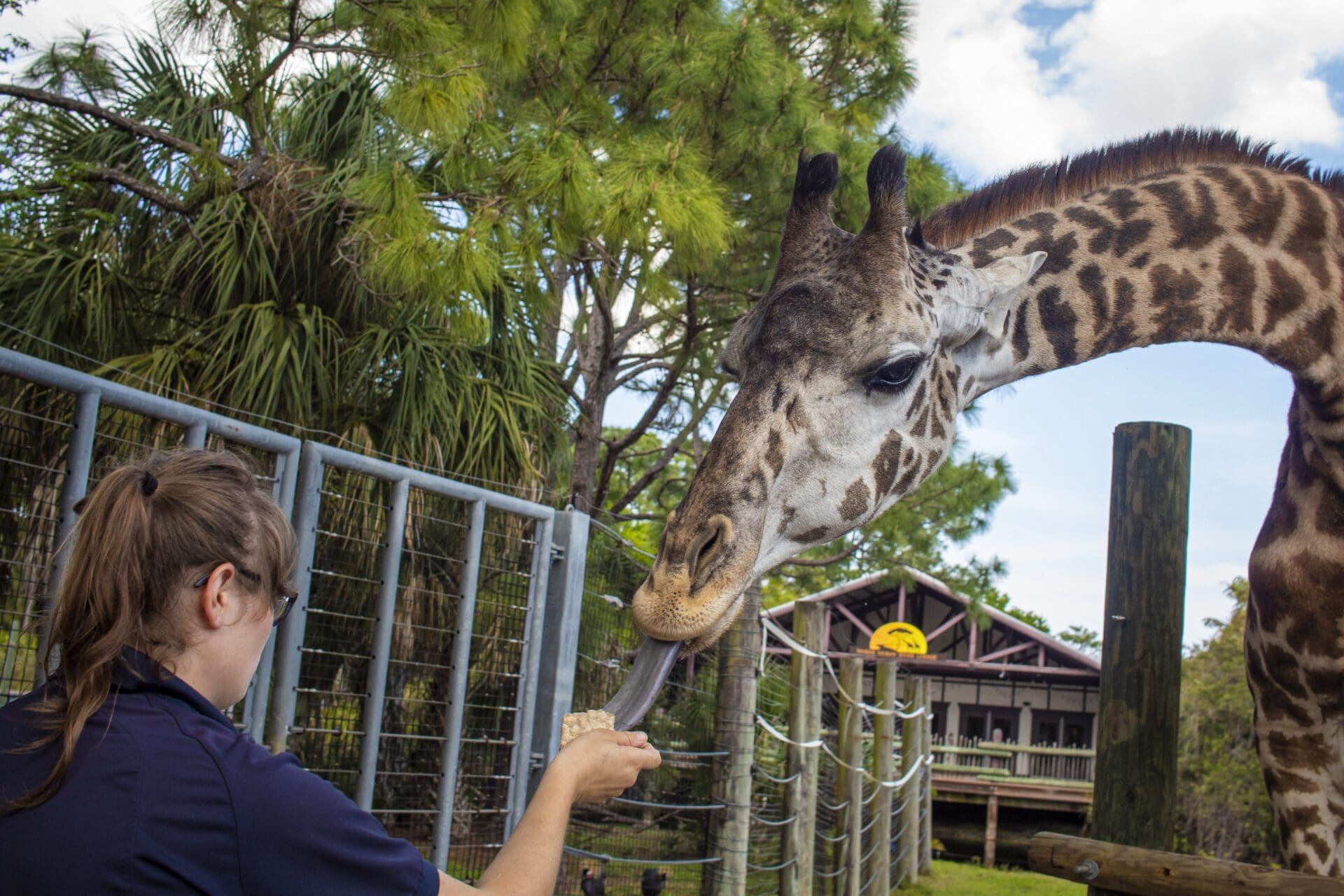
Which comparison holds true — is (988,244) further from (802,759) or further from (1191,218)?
(802,759)

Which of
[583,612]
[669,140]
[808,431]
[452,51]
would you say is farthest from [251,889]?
[669,140]

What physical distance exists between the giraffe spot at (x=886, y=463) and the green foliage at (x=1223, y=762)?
10471 millimetres

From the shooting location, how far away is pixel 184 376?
20.0 ft

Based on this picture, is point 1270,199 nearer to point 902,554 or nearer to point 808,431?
point 808,431

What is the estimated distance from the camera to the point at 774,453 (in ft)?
7.50

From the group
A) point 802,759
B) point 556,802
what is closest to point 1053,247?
point 556,802

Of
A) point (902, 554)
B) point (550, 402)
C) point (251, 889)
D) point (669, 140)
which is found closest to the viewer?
point (251, 889)

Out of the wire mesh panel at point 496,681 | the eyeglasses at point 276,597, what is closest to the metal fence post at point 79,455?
the eyeglasses at point 276,597

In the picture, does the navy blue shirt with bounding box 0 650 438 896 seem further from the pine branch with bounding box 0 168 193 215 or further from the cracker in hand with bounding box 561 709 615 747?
the pine branch with bounding box 0 168 193 215

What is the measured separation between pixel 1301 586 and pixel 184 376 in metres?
5.43

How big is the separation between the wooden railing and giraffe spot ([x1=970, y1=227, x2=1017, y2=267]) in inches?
522

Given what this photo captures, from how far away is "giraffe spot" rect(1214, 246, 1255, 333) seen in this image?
2641 mm

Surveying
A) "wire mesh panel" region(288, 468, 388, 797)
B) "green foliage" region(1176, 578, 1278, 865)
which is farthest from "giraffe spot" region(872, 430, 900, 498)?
"green foliage" region(1176, 578, 1278, 865)

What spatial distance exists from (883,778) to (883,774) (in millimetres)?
37
